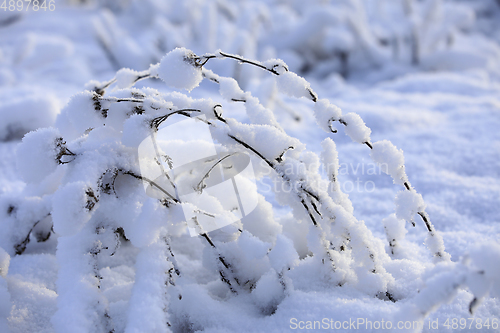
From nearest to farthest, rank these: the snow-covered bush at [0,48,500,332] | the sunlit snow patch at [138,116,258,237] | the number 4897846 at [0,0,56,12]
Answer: the snow-covered bush at [0,48,500,332] < the sunlit snow patch at [138,116,258,237] < the number 4897846 at [0,0,56,12]

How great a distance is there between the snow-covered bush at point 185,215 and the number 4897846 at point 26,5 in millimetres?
4431

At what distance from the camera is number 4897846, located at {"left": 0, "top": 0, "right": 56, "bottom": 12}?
13.1ft

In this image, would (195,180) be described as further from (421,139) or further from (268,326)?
(421,139)

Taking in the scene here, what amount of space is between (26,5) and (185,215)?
5.16m

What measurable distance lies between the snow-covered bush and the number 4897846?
4.43m

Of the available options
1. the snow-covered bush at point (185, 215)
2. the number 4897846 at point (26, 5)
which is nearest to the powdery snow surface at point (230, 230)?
the snow-covered bush at point (185, 215)

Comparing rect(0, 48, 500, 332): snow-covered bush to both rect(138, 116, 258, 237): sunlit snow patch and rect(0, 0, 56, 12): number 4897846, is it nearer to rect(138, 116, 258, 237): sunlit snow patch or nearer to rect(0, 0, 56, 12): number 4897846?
rect(138, 116, 258, 237): sunlit snow patch

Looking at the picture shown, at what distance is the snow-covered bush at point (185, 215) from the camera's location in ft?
1.90

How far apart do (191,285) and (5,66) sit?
9.97 ft

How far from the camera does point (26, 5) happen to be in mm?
4324

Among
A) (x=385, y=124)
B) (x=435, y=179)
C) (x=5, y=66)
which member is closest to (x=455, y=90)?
(x=385, y=124)

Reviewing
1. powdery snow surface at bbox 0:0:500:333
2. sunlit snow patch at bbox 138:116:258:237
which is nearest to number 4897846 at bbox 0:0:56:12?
powdery snow surface at bbox 0:0:500:333

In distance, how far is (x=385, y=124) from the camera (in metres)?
1.88

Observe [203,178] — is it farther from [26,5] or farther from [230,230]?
[26,5]
